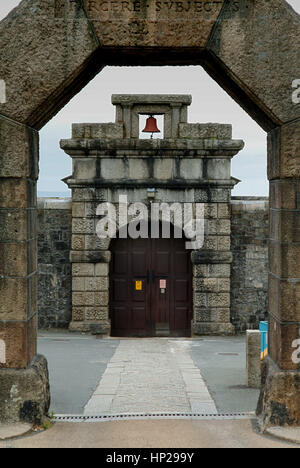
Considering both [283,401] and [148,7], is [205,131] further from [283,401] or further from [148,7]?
[283,401]

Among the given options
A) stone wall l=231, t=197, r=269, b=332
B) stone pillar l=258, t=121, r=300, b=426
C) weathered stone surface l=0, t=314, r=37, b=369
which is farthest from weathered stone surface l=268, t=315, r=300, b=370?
stone wall l=231, t=197, r=269, b=332

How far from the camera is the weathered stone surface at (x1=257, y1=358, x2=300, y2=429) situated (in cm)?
480

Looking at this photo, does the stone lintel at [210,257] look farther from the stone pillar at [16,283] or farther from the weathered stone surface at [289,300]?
the stone pillar at [16,283]

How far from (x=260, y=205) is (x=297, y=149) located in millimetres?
7435

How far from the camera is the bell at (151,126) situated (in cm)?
1166

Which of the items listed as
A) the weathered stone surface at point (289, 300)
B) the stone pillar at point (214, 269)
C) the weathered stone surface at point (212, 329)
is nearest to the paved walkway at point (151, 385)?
the weathered stone surface at point (289, 300)

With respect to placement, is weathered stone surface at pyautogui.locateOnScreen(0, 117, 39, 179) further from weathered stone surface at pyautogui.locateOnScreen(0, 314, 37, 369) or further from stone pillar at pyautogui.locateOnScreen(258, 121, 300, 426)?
stone pillar at pyautogui.locateOnScreen(258, 121, 300, 426)

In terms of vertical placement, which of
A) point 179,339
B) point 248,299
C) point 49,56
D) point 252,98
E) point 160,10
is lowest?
point 179,339

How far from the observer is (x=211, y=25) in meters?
4.77

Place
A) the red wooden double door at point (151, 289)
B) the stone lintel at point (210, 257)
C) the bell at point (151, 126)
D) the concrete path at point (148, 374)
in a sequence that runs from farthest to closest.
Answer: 1. the red wooden double door at point (151, 289)
2. the stone lintel at point (210, 257)
3. the bell at point (151, 126)
4. the concrete path at point (148, 374)

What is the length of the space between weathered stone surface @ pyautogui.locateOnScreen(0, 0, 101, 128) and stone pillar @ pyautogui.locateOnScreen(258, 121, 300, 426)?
1991 millimetres

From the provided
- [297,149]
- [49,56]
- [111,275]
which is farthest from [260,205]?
[49,56]

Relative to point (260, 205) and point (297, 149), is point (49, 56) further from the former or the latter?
point (260, 205)

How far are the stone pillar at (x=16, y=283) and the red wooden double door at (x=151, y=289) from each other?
747cm
